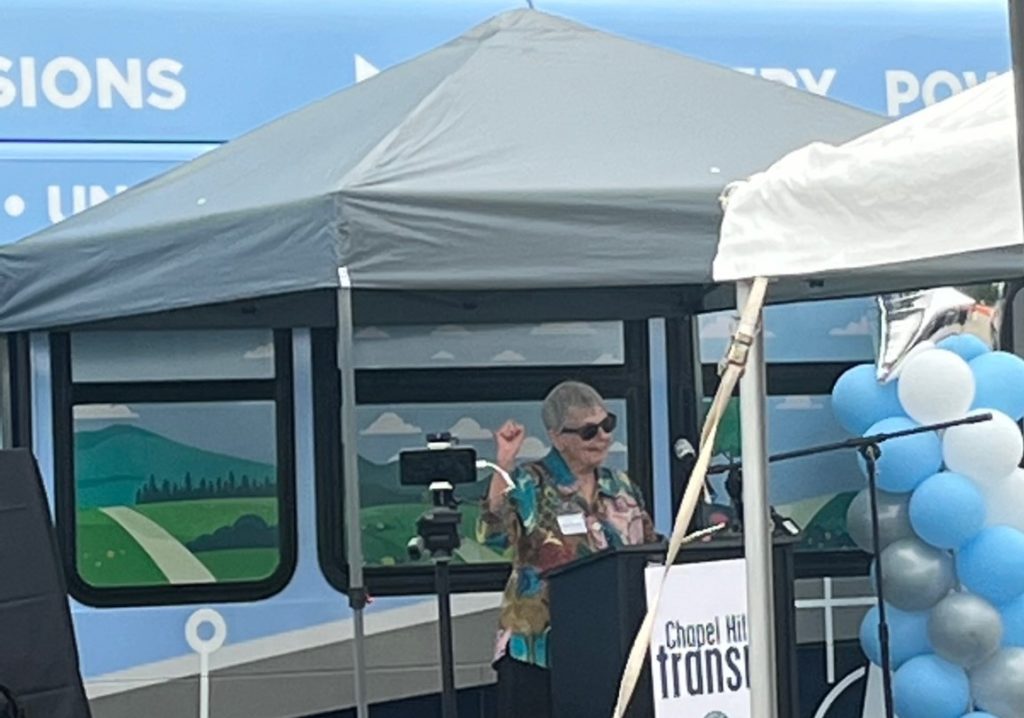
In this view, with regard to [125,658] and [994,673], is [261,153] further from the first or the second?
[994,673]

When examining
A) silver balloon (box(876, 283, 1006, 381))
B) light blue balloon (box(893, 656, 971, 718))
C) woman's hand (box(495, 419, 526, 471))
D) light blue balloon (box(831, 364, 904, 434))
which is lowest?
light blue balloon (box(893, 656, 971, 718))

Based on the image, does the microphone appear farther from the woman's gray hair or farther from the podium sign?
the podium sign

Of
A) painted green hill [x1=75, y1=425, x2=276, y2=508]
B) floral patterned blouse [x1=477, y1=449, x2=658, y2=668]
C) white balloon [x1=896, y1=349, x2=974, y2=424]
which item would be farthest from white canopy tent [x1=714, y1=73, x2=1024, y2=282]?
painted green hill [x1=75, y1=425, x2=276, y2=508]

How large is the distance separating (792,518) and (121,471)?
203 centimetres

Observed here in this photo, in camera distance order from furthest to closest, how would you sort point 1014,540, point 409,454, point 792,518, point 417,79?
point 792,518, point 1014,540, point 417,79, point 409,454

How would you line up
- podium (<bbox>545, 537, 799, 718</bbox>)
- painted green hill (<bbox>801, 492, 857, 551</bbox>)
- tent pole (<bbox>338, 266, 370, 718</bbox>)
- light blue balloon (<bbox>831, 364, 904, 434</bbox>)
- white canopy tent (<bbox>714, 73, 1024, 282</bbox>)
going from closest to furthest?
white canopy tent (<bbox>714, 73, 1024, 282</bbox>)
tent pole (<bbox>338, 266, 370, 718</bbox>)
podium (<bbox>545, 537, 799, 718</bbox>)
light blue balloon (<bbox>831, 364, 904, 434</bbox>)
painted green hill (<bbox>801, 492, 857, 551</bbox>)

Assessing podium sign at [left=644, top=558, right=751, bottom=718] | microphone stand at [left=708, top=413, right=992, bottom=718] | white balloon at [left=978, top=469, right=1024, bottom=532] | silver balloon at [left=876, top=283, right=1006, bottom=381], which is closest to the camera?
podium sign at [left=644, top=558, right=751, bottom=718]

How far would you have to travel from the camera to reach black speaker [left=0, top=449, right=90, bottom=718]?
4.99 meters

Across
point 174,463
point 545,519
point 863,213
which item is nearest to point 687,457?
point 545,519

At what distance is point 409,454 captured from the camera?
4.85 metres

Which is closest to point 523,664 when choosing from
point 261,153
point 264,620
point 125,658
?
point 264,620

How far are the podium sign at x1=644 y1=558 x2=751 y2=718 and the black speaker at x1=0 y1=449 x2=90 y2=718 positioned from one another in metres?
1.47

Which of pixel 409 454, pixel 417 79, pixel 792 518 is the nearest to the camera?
pixel 409 454

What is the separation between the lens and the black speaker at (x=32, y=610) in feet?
16.4
